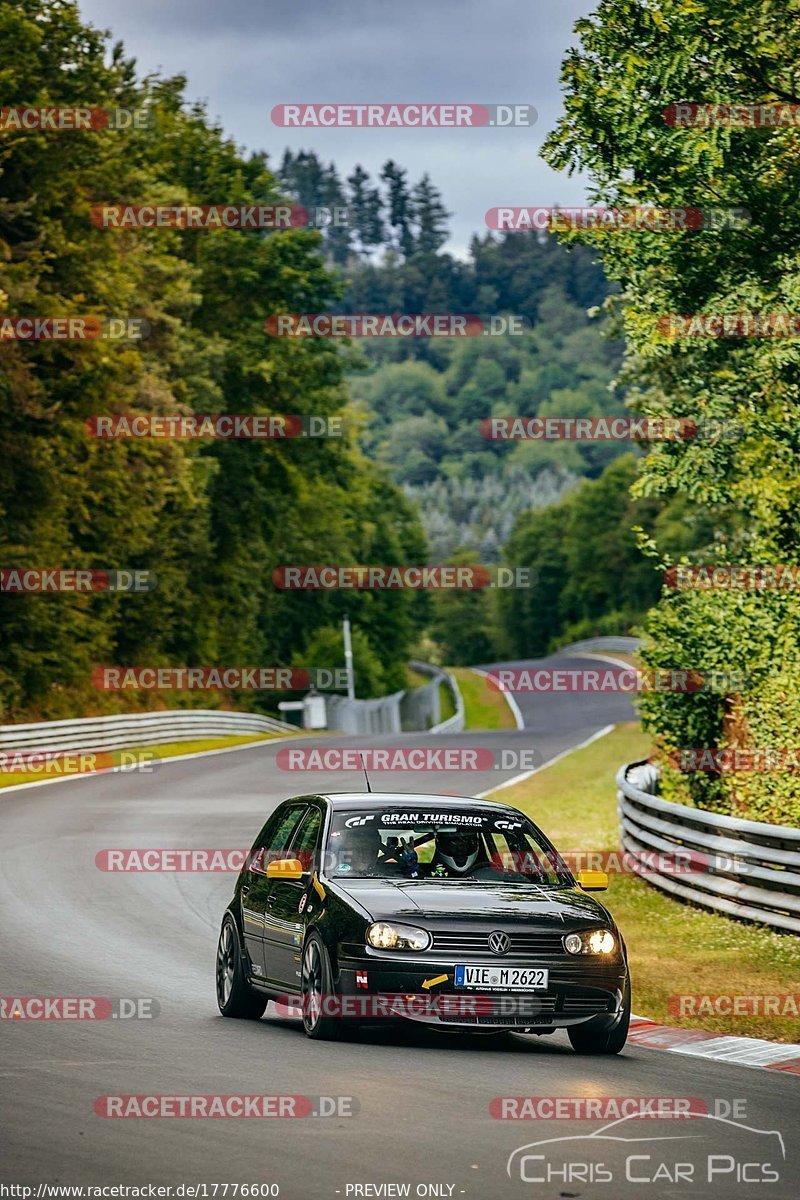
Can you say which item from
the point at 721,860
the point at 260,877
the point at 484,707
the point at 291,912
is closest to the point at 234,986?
the point at 260,877

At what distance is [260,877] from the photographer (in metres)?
12.1

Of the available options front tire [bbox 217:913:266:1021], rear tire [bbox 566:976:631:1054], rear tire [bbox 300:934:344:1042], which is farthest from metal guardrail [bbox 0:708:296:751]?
rear tire [bbox 566:976:631:1054]

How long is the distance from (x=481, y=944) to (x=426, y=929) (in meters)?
0.32

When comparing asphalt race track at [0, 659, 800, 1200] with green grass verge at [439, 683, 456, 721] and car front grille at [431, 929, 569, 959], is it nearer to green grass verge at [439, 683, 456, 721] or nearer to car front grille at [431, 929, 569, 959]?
car front grille at [431, 929, 569, 959]

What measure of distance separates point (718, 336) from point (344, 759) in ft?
80.5

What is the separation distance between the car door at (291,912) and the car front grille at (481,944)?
1082 millimetres

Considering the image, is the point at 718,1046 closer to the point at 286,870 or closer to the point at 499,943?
the point at 499,943

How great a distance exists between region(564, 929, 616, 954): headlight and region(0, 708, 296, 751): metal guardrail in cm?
2957

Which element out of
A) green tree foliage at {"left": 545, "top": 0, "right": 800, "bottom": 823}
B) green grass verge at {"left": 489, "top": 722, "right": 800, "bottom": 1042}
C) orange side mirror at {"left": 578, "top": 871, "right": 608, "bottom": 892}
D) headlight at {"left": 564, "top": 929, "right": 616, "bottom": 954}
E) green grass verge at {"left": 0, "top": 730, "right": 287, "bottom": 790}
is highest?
green tree foliage at {"left": 545, "top": 0, "right": 800, "bottom": 823}

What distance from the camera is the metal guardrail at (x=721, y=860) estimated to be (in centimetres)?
1558

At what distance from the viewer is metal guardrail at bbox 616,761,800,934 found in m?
15.6

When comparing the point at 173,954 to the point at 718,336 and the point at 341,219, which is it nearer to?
the point at 718,336

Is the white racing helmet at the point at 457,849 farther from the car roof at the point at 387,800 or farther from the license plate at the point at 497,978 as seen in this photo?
the license plate at the point at 497,978

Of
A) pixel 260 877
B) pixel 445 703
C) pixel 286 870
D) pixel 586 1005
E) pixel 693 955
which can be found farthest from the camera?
pixel 445 703
